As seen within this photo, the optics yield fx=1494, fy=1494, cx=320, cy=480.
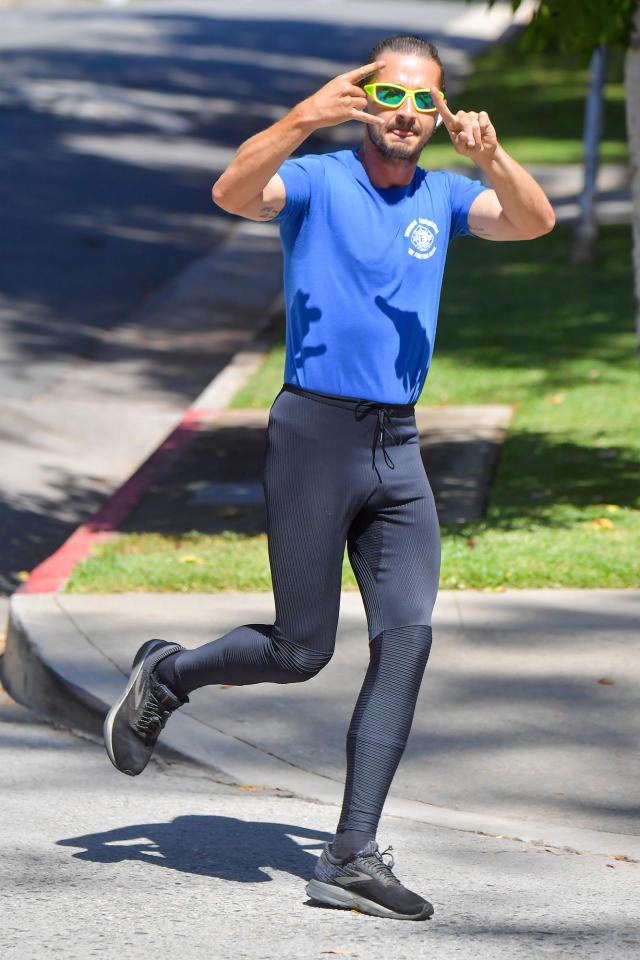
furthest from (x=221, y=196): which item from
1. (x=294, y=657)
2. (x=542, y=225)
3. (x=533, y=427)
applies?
(x=533, y=427)

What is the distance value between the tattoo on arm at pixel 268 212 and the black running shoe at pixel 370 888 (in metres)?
1.57

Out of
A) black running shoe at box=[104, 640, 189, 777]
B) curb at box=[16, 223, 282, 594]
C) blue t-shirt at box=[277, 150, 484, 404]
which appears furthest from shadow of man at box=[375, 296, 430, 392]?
curb at box=[16, 223, 282, 594]

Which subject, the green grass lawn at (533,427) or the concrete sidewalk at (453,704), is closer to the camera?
the concrete sidewalk at (453,704)

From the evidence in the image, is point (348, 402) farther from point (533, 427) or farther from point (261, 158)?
point (533, 427)

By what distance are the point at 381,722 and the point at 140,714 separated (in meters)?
0.72

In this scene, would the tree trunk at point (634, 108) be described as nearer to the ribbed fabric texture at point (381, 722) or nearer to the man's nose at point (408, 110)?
the man's nose at point (408, 110)

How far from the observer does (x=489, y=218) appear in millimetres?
3906

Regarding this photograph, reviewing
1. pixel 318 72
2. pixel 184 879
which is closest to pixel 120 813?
pixel 184 879

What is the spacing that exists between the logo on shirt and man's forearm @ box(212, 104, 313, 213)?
15.4 inches

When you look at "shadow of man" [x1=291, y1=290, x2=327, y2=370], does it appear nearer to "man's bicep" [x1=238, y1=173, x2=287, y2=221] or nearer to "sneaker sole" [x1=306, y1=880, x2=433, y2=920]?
"man's bicep" [x1=238, y1=173, x2=287, y2=221]

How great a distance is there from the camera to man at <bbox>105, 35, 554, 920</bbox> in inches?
145

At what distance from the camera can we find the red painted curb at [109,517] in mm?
7078

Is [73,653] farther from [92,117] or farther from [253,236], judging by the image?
[92,117]

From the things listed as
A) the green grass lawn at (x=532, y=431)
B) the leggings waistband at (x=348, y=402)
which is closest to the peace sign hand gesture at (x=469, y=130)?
the leggings waistband at (x=348, y=402)
